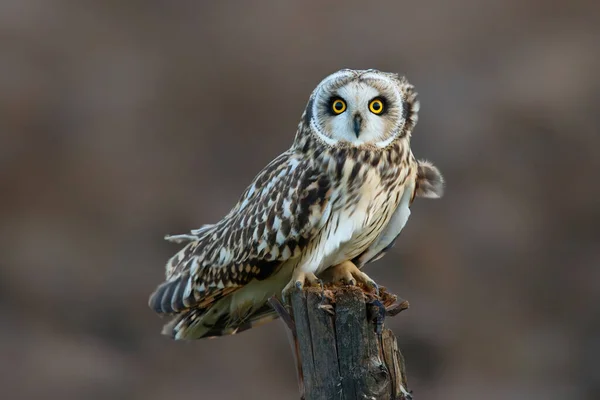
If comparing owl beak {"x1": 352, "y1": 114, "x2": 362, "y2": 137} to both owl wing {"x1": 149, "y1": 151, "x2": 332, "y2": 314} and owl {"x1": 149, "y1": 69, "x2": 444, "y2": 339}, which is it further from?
owl wing {"x1": 149, "y1": 151, "x2": 332, "y2": 314}

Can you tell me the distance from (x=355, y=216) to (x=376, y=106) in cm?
40

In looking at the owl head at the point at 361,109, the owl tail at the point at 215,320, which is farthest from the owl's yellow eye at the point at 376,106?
the owl tail at the point at 215,320

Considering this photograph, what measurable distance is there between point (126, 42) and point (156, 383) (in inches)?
124

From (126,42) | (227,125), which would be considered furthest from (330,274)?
(126,42)

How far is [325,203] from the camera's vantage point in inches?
156

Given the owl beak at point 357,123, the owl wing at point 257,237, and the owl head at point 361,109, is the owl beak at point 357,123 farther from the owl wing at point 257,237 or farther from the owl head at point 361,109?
the owl wing at point 257,237

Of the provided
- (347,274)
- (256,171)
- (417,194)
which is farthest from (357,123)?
(256,171)

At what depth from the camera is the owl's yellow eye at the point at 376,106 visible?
387 cm

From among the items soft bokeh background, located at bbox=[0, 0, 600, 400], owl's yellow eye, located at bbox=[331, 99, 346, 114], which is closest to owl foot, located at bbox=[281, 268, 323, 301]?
owl's yellow eye, located at bbox=[331, 99, 346, 114]

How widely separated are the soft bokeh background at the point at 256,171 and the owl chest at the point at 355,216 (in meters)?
4.39

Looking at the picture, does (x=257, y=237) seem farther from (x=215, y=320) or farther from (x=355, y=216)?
(x=215, y=320)

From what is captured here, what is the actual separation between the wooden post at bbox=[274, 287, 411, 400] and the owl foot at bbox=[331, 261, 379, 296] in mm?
618

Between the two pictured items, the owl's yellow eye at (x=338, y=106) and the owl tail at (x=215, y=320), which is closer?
the owl's yellow eye at (x=338, y=106)

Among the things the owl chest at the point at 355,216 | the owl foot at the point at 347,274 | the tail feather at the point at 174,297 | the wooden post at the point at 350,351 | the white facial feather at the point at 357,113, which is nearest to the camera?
the wooden post at the point at 350,351
